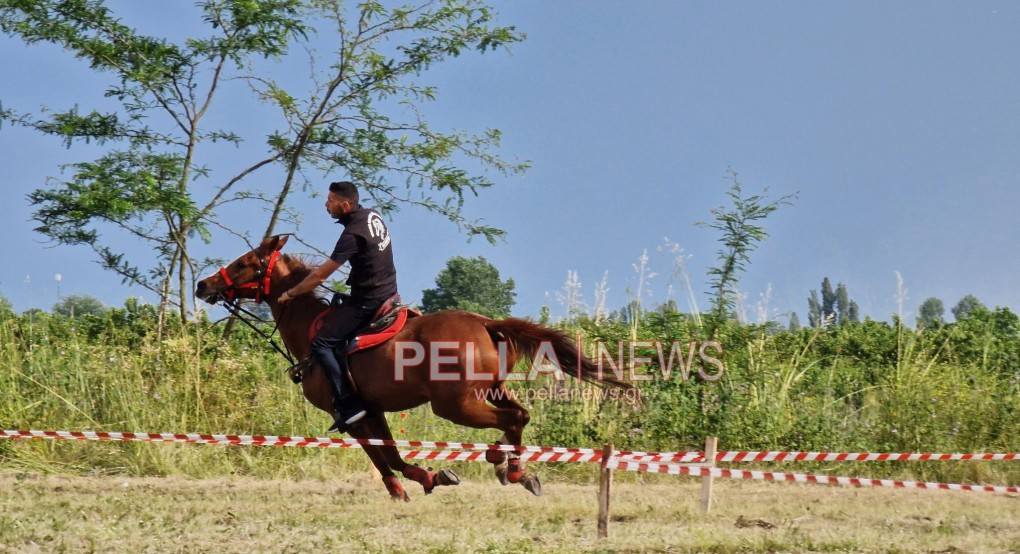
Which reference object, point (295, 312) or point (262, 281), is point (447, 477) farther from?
point (262, 281)

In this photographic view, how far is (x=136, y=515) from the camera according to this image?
8.22 meters

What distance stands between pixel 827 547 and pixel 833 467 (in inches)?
180

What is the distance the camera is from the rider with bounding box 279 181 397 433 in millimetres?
8391

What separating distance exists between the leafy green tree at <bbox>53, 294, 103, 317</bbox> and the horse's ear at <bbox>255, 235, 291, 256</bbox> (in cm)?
750

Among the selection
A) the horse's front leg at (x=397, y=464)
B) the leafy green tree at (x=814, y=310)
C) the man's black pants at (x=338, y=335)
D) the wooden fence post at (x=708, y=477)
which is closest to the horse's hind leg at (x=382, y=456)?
the horse's front leg at (x=397, y=464)

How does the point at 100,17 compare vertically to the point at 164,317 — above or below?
above

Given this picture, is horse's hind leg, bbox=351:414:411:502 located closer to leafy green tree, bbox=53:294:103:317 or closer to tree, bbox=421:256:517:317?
leafy green tree, bbox=53:294:103:317

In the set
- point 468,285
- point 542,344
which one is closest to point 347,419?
point 542,344

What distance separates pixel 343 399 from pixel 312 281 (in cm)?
102

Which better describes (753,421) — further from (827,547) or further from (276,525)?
(276,525)

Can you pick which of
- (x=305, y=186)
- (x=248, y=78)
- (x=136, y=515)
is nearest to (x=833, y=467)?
(x=136, y=515)

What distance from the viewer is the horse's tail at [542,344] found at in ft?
27.5

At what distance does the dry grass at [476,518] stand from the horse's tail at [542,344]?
1.22 metres

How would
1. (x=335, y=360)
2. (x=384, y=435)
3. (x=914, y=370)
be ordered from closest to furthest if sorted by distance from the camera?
(x=335, y=360)
(x=384, y=435)
(x=914, y=370)
